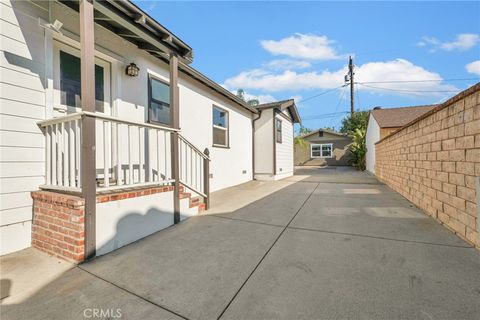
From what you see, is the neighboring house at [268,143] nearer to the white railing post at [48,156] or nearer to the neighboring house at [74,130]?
the neighboring house at [74,130]

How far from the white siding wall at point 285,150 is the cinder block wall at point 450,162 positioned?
566 centimetres

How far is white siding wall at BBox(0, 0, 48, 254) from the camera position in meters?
2.48

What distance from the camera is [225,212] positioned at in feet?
14.1

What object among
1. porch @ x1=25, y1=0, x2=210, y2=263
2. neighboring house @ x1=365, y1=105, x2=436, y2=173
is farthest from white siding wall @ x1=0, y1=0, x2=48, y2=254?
neighboring house @ x1=365, y1=105, x2=436, y2=173

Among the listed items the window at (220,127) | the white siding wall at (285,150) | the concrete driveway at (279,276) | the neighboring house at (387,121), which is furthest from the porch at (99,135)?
the neighboring house at (387,121)

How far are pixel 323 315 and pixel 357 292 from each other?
0.45 metres

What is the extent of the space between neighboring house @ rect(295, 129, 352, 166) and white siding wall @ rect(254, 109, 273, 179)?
12777 millimetres

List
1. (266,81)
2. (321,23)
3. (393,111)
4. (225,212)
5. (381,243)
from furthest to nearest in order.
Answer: (266,81), (393,111), (321,23), (225,212), (381,243)

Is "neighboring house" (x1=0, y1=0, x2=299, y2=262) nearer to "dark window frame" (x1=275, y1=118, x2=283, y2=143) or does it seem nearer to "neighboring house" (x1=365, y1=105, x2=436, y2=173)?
"dark window frame" (x1=275, y1=118, x2=283, y2=143)

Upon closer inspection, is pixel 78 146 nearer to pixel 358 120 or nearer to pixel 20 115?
pixel 20 115

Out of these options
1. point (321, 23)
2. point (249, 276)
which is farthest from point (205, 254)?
point (321, 23)

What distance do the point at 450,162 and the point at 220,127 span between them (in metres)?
5.90

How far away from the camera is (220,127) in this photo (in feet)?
24.2

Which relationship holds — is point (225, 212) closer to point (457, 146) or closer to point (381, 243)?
point (381, 243)
